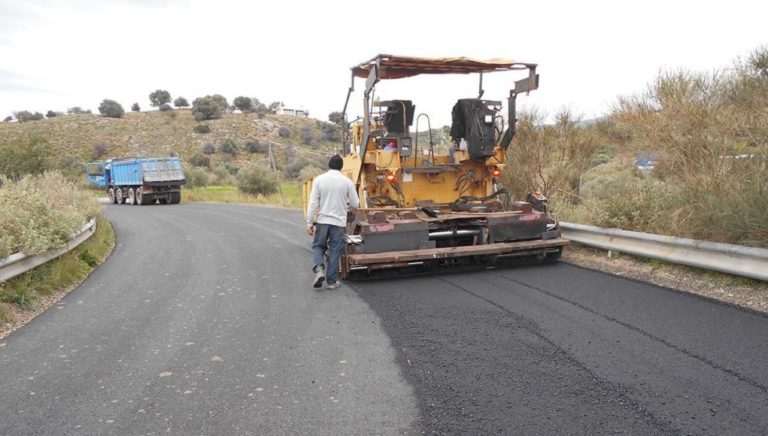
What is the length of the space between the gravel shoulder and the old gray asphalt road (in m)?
3.40

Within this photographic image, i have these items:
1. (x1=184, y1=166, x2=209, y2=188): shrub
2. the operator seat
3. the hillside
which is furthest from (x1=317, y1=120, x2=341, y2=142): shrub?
the operator seat

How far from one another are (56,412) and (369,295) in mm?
3650

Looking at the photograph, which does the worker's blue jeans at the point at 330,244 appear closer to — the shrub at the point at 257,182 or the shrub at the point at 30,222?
the shrub at the point at 30,222

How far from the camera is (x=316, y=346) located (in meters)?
4.92

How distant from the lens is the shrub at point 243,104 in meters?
81.5

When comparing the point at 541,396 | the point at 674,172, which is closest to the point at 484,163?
the point at 674,172

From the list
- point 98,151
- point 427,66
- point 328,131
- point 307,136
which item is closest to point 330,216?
point 427,66

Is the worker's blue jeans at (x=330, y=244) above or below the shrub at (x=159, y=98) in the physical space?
below

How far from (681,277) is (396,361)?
3.98 metres

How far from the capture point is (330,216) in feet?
24.0

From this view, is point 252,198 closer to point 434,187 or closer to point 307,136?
point 434,187

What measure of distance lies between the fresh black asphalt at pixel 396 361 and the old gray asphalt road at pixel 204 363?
2 centimetres

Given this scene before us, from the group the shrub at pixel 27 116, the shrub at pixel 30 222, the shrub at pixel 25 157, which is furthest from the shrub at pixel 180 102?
the shrub at pixel 30 222

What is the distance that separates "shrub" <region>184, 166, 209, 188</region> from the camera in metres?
40.2
